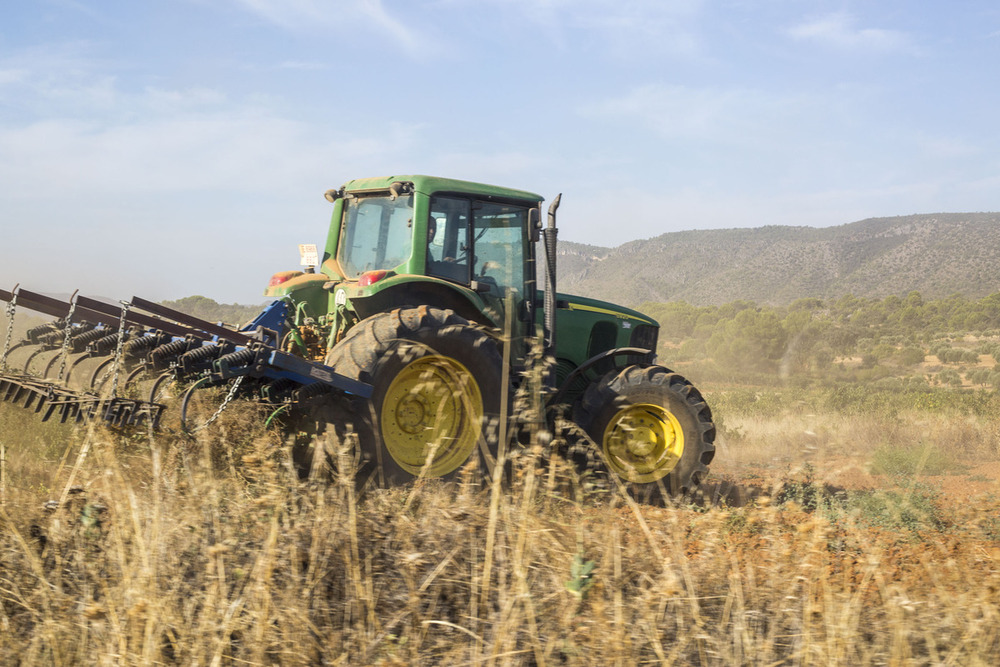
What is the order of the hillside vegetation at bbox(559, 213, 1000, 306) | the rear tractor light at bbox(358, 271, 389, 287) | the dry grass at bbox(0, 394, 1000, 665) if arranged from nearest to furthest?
the dry grass at bbox(0, 394, 1000, 665)
the rear tractor light at bbox(358, 271, 389, 287)
the hillside vegetation at bbox(559, 213, 1000, 306)

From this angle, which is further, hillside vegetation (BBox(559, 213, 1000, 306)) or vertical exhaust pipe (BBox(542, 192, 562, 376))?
hillside vegetation (BBox(559, 213, 1000, 306))

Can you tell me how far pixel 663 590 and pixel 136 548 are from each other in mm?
1997

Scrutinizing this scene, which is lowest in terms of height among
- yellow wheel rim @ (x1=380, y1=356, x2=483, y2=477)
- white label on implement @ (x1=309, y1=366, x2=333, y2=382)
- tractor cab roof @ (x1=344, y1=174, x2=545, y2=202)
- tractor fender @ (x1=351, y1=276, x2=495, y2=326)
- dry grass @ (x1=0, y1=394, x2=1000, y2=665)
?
dry grass @ (x1=0, y1=394, x2=1000, y2=665)

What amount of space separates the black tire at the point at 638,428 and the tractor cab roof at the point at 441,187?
1776 mm

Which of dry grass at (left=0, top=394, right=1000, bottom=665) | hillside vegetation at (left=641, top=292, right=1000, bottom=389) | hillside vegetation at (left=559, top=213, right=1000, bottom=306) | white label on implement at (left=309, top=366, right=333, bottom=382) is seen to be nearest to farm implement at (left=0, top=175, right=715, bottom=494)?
white label on implement at (left=309, top=366, right=333, bottom=382)

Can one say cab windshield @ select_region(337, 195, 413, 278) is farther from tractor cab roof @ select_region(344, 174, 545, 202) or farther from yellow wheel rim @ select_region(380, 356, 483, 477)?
yellow wheel rim @ select_region(380, 356, 483, 477)

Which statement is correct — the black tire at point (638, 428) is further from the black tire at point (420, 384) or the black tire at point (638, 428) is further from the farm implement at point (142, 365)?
the farm implement at point (142, 365)

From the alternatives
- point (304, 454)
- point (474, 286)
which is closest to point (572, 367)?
point (474, 286)

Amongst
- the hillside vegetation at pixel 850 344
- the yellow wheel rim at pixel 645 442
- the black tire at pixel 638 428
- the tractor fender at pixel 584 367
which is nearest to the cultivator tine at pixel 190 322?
the tractor fender at pixel 584 367

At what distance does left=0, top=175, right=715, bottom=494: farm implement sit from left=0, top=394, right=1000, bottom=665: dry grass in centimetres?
79

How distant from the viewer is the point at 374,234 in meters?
6.74

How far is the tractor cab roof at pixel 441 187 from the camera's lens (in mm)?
6255

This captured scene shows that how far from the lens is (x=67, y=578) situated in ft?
10.1

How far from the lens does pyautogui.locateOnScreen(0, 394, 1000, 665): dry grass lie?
2676 mm
